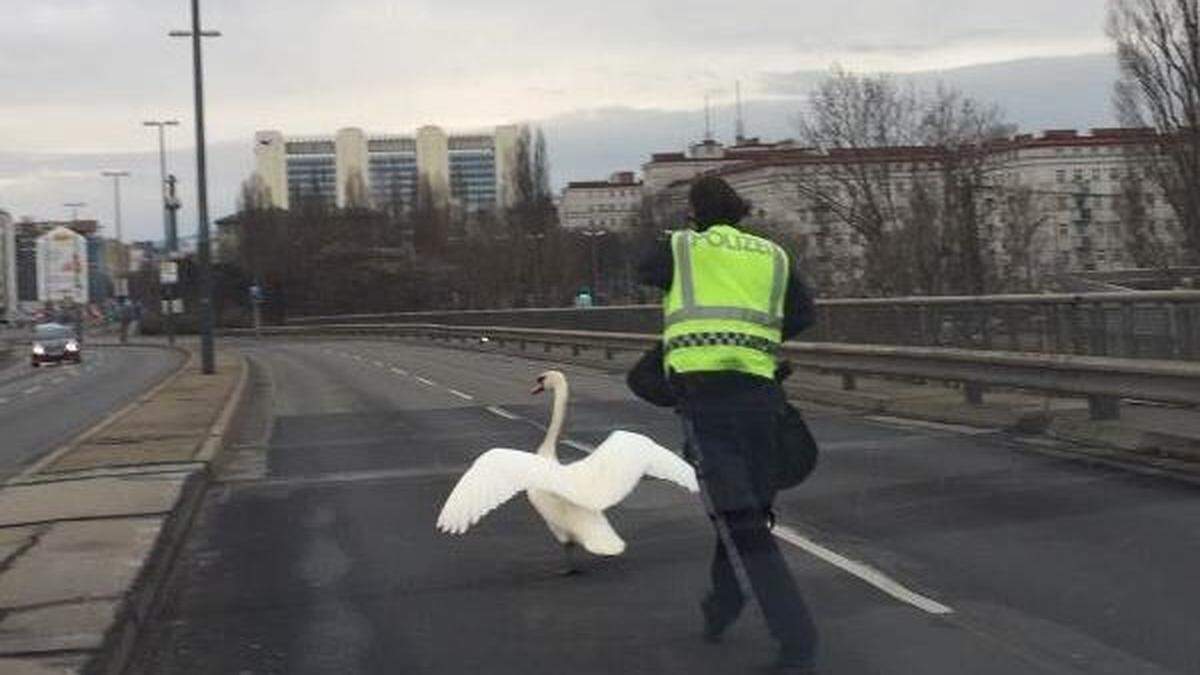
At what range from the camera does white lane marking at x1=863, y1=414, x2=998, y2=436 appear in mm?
14595

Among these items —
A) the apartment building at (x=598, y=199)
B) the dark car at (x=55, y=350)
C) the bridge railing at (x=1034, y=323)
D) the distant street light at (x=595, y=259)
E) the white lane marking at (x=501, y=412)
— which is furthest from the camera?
the apartment building at (x=598, y=199)

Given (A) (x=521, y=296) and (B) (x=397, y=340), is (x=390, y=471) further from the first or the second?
(A) (x=521, y=296)

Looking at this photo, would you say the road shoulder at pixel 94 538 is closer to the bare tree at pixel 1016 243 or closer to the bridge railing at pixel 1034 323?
the bridge railing at pixel 1034 323

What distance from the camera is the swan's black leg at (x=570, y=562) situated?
26.7 ft

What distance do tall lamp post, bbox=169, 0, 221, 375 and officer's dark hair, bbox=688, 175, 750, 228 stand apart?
27741mm

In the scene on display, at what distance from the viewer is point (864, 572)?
25.9 feet

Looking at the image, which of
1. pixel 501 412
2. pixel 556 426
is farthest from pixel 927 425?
pixel 556 426

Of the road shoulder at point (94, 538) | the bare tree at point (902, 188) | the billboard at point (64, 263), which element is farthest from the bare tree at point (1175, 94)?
the billboard at point (64, 263)

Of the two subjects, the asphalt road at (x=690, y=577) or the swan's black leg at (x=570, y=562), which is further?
the swan's black leg at (x=570, y=562)

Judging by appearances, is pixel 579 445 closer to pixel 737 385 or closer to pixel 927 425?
pixel 927 425

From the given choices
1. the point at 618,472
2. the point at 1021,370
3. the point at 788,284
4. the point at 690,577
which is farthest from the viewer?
the point at 1021,370

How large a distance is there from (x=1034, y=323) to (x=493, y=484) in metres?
8.22

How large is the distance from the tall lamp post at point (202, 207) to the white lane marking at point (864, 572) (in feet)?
82.6

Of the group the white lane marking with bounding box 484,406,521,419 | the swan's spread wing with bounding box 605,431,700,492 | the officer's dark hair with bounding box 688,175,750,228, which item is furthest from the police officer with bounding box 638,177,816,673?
the white lane marking with bounding box 484,406,521,419
